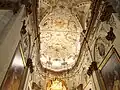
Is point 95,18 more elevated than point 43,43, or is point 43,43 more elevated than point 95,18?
point 43,43

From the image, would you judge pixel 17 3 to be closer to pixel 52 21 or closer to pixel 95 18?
pixel 95 18

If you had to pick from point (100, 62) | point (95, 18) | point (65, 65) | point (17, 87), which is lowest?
point (17, 87)

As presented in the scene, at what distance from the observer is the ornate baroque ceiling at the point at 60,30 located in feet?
37.2

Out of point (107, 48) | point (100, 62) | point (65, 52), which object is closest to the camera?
point (107, 48)

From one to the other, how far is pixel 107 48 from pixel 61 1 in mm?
4472

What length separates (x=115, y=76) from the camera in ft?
23.4

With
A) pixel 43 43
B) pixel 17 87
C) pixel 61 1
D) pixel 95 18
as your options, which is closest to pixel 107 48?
pixel 95 18

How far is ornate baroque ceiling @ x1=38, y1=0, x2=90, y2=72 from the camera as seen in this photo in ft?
37.2

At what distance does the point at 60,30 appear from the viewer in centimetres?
1312

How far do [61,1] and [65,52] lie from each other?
4818 mm

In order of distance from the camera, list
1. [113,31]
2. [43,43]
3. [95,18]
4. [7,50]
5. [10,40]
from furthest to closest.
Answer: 1. [43,43]
2. [95,18]
3. [113,31]
4. [10,40]
5. [7,50]

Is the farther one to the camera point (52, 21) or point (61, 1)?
point (52, 21)

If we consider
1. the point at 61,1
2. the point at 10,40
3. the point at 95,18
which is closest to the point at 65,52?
the point at 61,1

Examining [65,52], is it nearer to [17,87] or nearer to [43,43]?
[43,43]
